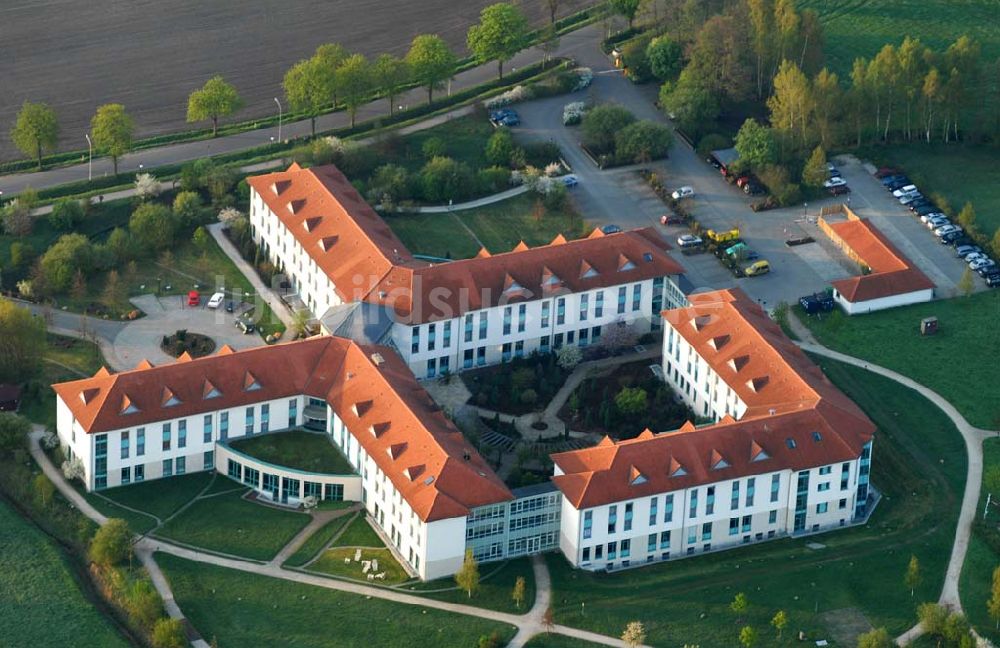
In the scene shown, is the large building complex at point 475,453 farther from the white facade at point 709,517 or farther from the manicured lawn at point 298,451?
the manicured lawn at point 298,451

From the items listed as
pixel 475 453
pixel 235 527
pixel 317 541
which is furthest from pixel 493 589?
pixel 235 527

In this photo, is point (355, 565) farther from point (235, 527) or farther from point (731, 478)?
point (731, 478)

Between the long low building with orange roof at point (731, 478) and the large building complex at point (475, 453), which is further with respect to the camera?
the long low building with orange roof at point (731, 478)

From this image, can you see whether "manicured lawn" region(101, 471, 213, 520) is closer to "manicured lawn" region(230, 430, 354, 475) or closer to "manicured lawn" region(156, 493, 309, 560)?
"manicured lawn" region(156, 493, 309, 560)

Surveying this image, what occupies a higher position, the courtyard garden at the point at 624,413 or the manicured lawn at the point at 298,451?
the manicured lawn at the point at 298,451

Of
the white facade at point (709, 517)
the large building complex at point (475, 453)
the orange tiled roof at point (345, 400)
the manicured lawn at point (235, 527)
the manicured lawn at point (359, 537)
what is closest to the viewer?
the orange tiled roof at point (345, 400)

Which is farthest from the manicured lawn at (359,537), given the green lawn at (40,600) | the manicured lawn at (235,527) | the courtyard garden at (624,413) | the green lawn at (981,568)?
the green lawn at (981,568)

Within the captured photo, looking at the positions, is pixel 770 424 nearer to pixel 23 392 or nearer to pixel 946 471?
pixel 946 471
